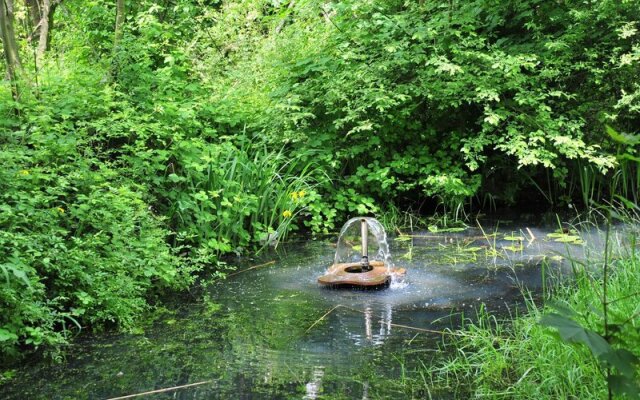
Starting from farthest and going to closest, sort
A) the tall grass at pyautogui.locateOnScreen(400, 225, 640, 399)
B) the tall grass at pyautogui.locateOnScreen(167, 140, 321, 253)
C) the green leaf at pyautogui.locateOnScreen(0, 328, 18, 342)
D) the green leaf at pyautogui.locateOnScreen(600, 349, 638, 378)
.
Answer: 1. the tall grass at pyautogui.locateOnScreen(167, 140, 321, 253)
2. the green leaf at pyautogui.locateOnScreen(0, 328, 18, 342)
3. the tall grass at pyautogui.locateOnScreen(400, 225, 640, 399)
4. the green leaf at pyautogui.locateOnScreen(600, 349, 638, 378)

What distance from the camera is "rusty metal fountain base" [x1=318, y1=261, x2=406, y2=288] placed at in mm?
5609

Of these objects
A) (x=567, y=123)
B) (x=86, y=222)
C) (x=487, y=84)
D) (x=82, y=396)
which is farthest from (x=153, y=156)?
(x=567, y=123)

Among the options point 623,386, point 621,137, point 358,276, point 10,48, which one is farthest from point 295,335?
point 10,48

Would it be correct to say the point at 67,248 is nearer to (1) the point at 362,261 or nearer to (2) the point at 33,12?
(1) the point at 362,261

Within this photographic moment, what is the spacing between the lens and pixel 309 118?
8859 mm

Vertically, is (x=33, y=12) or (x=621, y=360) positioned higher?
(x=33, y=12)

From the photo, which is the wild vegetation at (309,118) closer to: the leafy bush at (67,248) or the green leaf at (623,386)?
the leafy bush at (67,248)

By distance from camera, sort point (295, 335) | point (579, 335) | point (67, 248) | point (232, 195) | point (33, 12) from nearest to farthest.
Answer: point (579, 335) < point (295, 335) < point (67, 248) < point (232, 195) < point (33, 12)

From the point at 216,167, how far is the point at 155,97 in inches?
36.9

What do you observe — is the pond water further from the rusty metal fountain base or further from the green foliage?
the green foliage

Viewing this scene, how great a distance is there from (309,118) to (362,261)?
133 inches

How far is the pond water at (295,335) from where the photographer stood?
11.9 feet

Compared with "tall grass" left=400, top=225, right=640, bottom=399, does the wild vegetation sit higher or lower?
higher

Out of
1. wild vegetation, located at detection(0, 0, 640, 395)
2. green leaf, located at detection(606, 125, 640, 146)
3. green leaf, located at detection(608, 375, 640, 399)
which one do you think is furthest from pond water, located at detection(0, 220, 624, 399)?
green leaf, located at detection(606, 125, 640, 146)
